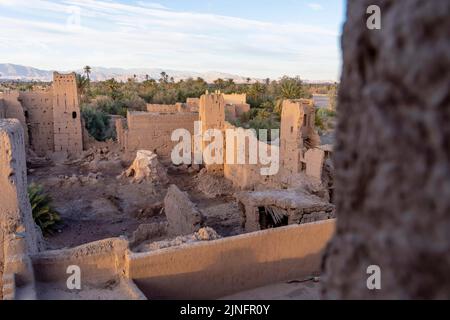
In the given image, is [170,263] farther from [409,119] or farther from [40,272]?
[409,119]

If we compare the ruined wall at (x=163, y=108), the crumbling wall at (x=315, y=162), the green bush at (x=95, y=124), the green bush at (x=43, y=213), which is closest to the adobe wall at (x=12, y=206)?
the green bush at (x=43, y=213)

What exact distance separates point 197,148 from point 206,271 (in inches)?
503

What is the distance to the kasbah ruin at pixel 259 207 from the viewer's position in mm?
1083

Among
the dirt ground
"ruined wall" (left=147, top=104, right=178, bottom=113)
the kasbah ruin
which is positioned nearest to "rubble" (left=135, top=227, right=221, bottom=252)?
the kasbah ruin

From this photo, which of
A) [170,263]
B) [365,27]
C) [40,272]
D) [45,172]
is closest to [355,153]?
[365,27]

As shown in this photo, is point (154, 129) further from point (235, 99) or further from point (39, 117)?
point (235, 99)

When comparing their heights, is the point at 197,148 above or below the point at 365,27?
below

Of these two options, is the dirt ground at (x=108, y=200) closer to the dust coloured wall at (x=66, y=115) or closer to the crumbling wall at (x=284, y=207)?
the crumbling wall at (x=284, y=207)

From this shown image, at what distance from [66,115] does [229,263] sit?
1633 cm

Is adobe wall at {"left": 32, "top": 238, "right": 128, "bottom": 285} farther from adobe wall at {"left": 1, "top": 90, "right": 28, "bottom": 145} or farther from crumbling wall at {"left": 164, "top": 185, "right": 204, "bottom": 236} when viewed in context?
adobe wall at {"left": 1, "top": 90, "right": 28, "bottom": 145}

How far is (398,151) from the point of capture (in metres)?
1.10

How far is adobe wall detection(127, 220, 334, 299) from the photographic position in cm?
529
